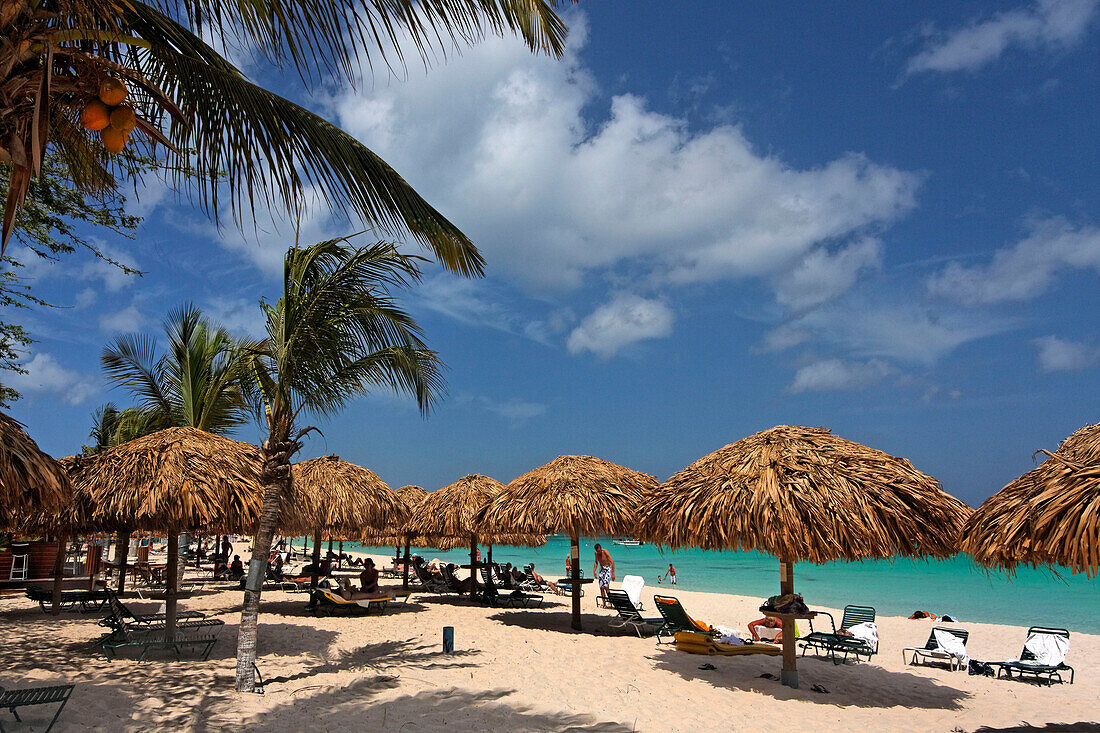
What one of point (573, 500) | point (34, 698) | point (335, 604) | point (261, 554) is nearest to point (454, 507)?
point (335, 604)

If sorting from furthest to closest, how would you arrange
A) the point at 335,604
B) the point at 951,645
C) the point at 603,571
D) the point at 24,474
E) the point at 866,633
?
the point at 603,571, the point at 335,604, the point at 866,633, the point at 951,645, the point at 24,474

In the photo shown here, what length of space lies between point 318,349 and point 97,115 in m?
4.38

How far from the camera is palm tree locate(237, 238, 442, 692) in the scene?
6219mm

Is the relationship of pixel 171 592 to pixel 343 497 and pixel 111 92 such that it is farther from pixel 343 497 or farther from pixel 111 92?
pixel 111 92

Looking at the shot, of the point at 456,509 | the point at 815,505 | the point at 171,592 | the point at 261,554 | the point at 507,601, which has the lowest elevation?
the point at 507,601

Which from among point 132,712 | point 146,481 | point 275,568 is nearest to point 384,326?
point 146,481

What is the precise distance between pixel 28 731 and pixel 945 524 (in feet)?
26.8

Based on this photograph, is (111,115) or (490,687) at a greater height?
(111,115)

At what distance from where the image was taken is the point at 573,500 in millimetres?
10336

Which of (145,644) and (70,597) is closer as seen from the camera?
(145,644)

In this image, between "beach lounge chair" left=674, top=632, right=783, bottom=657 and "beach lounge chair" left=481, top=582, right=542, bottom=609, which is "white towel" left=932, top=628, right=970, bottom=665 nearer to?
"beach lounge chair" left=674, top=632, right=783, bottom=657

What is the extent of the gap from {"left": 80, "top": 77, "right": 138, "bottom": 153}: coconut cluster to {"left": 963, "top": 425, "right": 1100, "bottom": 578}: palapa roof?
5546mm

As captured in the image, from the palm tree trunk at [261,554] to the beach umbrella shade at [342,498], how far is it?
5.47 meters

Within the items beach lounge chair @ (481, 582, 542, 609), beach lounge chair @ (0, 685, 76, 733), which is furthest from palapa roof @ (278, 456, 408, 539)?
beach lounge chair @ (0, 685, 76, 733)
